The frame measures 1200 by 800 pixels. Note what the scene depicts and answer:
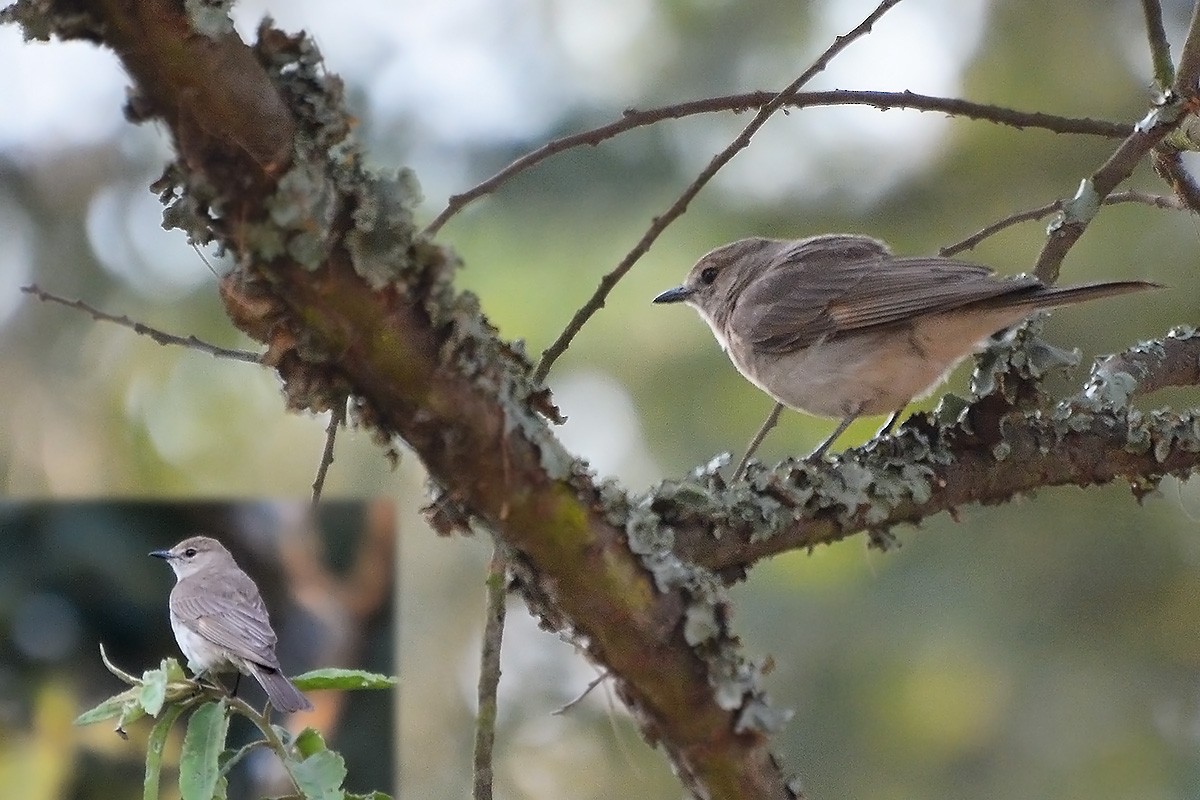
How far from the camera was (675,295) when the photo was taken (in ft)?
10.2

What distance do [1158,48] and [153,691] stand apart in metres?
1.96

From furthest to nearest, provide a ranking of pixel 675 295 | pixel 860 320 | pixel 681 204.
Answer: pixel 675 295 → pixel 860 320 → pixel 681 204

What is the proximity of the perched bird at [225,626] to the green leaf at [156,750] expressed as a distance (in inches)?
20.9

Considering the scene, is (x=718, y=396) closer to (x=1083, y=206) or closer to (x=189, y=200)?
(x=1083, y=206)

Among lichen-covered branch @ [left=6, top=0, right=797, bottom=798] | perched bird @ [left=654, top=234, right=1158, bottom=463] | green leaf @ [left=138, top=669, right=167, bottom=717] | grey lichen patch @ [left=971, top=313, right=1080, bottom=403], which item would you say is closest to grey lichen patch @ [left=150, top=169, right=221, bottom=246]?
lichen-covered branch @ [left=6, top=0, right=797, bottom=798]

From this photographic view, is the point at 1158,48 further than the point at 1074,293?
Yes

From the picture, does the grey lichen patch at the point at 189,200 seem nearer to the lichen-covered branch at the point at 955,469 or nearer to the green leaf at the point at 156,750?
the green leaf at the point at 156,750

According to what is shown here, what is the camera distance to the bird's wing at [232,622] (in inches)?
78.4

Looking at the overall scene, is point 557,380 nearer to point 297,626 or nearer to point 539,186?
point 539,186

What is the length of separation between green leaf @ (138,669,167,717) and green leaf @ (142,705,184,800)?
0.15 feet

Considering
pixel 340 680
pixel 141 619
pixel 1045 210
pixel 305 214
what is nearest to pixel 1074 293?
pixel 1045 210

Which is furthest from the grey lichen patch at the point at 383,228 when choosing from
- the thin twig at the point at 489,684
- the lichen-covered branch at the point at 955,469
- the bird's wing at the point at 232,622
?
the bird's wing at the point at 232,622

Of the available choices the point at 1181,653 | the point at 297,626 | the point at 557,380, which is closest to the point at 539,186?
the point at 557,380

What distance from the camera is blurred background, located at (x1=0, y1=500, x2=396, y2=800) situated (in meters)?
2.43
